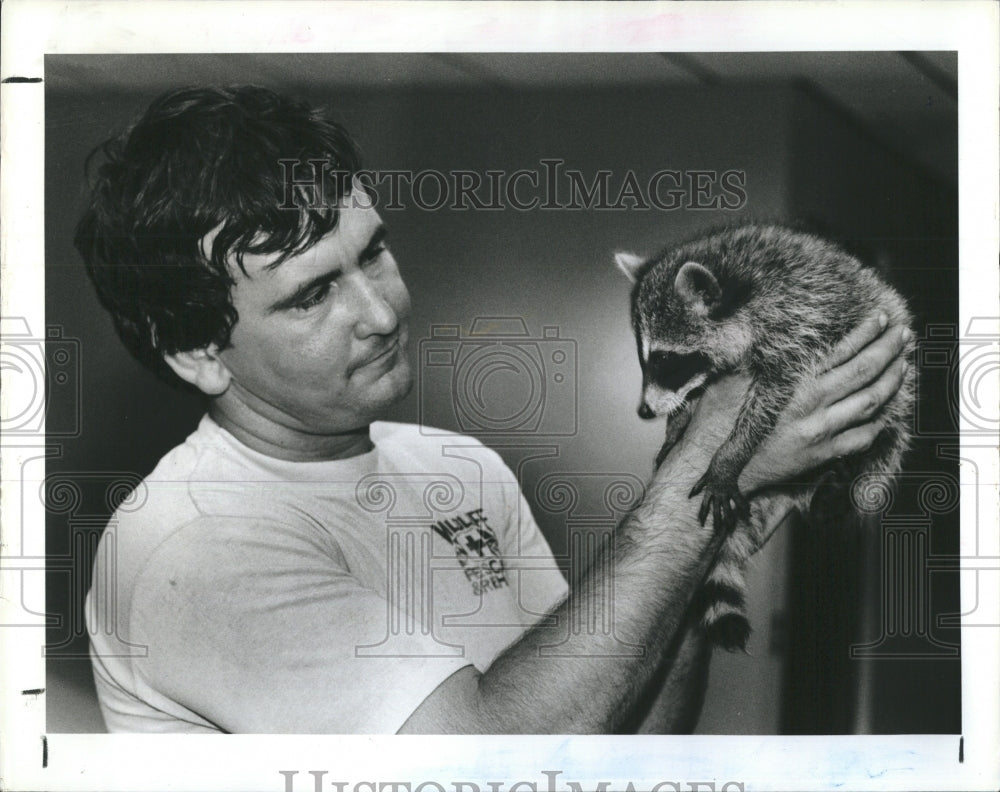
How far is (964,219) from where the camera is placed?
3.59 metres

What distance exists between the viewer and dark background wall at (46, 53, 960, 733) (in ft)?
11.7

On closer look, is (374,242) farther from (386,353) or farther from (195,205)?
(195,205)

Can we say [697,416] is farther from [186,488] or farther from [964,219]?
[186,488]

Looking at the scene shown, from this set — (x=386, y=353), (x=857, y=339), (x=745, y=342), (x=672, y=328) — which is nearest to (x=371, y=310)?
(x=386, y=353)

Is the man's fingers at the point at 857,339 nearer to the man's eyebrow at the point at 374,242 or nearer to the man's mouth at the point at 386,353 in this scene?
the man's mouth at the point at 386,353

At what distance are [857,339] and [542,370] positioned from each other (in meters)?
1.01

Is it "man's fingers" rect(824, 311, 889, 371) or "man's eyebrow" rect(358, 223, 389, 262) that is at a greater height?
"man's eyebrow" rect(358, 223, 389, 262)

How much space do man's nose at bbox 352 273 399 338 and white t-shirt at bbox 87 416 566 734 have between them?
1.06 ft

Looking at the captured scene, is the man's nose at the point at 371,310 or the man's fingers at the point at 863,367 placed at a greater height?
the man's nose at the point at 371,310

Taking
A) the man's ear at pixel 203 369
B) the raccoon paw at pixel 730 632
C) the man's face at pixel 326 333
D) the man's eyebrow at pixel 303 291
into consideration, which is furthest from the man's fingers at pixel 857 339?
the man's ear at pixel 203 369

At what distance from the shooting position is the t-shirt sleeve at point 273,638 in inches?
134

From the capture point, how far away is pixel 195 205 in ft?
11.5

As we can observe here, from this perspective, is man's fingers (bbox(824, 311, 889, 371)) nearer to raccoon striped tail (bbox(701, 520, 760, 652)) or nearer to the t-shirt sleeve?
raccoon striped tail (bbox(701, 520, 760, 652))

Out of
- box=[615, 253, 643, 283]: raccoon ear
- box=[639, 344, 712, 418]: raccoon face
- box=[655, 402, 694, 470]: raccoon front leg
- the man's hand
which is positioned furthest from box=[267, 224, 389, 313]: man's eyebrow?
the man's hand
